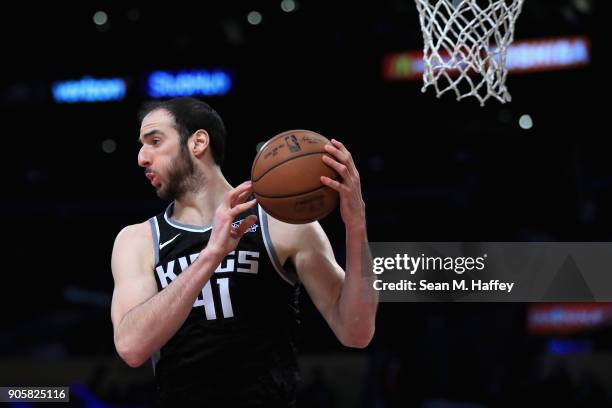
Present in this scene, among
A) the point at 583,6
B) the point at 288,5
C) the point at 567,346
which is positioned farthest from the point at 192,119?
the point at 583,6

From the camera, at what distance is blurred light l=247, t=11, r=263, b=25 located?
12.4m

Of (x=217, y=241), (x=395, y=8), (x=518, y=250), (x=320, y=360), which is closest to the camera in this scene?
(x=217, y=241)

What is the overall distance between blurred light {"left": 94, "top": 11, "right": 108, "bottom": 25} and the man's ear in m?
9.36

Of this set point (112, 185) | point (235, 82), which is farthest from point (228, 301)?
point (112, 185)

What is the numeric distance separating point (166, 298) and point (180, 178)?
0.69m

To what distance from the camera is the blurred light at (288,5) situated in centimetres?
1212

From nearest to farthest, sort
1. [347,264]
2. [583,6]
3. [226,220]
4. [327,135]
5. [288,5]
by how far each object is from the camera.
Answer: [226,220], [347,264], [583,6], [288,5], [327,135]

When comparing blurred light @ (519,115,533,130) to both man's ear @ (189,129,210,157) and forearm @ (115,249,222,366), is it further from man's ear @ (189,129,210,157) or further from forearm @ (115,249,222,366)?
forearm @ (115,249,222,366)

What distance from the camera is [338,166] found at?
2973 mm

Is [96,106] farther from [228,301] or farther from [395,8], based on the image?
[228,301]

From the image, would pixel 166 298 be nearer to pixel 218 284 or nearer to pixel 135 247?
pixel 218 284

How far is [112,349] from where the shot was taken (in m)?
11.7

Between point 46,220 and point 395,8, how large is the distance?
23.7 ft

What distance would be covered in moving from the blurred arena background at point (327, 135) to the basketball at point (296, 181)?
702cm
